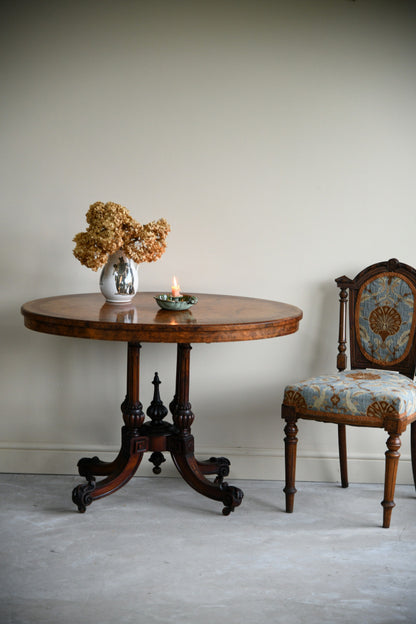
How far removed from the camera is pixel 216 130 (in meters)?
3.18

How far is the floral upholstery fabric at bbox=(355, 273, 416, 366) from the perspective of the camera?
3.00m

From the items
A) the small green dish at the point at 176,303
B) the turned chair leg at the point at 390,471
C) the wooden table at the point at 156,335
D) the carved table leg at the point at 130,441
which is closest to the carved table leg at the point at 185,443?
the wooden table at the point at 156,335

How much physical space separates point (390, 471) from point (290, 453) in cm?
41

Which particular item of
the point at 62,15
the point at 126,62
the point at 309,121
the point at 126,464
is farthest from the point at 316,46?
the point at 126,464

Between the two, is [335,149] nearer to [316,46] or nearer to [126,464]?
[316,46]

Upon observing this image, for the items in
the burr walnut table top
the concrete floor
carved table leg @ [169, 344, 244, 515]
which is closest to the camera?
the concrete floor

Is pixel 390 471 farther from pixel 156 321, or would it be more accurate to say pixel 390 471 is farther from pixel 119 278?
pixel 119 278

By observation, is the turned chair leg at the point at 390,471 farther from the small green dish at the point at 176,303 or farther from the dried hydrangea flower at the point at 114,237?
the dried hydrangea flower at the point at 114,237

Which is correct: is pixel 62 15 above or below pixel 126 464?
above

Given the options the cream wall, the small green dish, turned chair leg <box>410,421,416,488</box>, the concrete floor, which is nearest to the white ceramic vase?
the small green dish

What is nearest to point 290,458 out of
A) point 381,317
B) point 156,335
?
point 381,317

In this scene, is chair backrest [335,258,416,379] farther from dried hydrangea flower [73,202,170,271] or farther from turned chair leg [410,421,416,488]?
dried hydrangea flower [73,202,170,271]

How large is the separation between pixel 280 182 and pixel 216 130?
0.39m

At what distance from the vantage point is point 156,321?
7.77 ft
